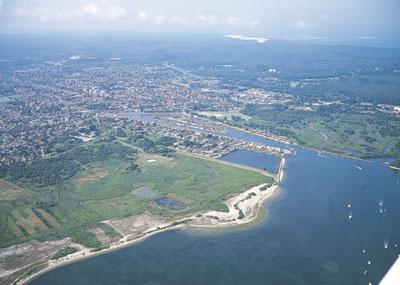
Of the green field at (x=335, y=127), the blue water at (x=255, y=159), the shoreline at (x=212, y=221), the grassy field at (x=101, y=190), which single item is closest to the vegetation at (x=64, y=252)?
the shoreline at (x=212, y=221)

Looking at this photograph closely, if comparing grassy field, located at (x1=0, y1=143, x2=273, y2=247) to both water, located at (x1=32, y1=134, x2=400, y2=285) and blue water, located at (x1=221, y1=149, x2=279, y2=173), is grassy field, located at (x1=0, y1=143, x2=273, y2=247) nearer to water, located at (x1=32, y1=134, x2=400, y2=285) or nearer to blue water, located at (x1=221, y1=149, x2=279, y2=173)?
blue water, located at (x1=221, y1=149, x2=279, y2=173)

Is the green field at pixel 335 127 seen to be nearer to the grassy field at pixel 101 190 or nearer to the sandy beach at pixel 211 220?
the grassy field at pixel 101 190

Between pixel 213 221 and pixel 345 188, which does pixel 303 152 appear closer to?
pixel 345 188

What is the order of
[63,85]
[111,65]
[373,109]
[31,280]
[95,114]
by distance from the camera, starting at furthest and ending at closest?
[111,65] < [63,85] < [373,109] < [95,114] < [31,280]

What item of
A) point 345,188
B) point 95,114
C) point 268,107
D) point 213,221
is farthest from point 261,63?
point 213,221

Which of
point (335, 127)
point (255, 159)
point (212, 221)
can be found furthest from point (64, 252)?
point (335, 127)

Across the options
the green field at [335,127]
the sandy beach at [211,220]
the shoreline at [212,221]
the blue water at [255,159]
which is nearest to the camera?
the shoreline at [212,221]
